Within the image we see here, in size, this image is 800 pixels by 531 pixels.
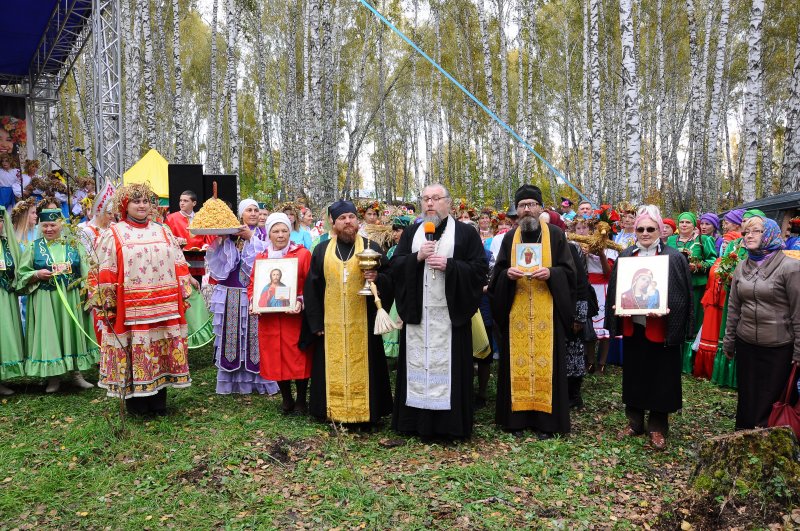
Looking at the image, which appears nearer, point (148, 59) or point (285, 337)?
point (285, 337)

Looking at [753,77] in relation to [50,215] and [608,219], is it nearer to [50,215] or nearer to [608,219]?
[608,219]

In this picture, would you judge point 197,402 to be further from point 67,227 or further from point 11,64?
point 11,64

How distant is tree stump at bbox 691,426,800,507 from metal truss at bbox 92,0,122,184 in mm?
10247

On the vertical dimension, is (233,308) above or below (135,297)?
below

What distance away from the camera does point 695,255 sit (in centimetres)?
753

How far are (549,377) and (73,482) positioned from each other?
13.1 feet

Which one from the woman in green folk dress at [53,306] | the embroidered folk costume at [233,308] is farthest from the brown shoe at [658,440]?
the woman in green folk dress at [53,306]

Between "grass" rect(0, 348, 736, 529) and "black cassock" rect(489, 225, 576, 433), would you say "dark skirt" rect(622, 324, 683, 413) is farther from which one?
"black cassock" rect(489, 225, 576, 433)

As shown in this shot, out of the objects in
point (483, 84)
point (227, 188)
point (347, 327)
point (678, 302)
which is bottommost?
point (347, 327)

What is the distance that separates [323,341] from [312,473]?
4.40 ft

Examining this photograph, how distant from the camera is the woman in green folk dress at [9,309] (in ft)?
21.2

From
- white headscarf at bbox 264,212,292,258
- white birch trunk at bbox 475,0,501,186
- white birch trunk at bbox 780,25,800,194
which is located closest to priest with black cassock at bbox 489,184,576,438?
white headscarf at bbox 264,212,292,258

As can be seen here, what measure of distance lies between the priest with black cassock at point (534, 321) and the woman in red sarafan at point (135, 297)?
10.2ft

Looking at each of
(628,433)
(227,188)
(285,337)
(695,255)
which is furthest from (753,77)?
(285,337)
